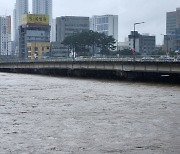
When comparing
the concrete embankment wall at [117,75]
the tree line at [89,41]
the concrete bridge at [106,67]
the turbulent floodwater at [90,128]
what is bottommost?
the turbulent floodwater at [90,128]

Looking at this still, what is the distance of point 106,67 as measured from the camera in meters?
86.1

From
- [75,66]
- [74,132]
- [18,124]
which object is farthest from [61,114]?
[75,66]

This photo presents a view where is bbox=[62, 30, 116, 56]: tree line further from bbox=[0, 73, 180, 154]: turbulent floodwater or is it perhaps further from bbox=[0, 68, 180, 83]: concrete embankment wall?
bbox=[0, 73, 180, 154]: turbulent floodwater

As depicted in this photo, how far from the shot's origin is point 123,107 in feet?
119

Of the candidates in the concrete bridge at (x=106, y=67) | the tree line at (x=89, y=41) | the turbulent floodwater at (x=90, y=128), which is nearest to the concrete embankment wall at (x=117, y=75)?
the concrete bridge at (x=106, y=67)

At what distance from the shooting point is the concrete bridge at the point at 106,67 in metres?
71.0

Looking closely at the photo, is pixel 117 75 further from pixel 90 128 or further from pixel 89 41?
pixel 89 41

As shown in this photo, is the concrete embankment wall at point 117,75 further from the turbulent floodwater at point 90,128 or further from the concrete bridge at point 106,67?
the turbulent floodwater at point 90,128

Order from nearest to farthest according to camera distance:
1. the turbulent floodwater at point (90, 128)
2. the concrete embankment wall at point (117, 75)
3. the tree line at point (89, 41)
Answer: the turbulent floodwater at point (90, 128) < the concrete embankment wall at point (117, 75) < the tree line at point (89, 41)

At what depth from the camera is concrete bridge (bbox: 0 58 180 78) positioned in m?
71.0

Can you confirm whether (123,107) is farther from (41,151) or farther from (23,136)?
(41,151)

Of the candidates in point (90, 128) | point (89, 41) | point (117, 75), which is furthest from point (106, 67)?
point (89, 41)

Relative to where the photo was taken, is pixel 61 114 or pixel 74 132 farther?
pixel 61 114

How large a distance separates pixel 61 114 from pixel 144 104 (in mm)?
9813
